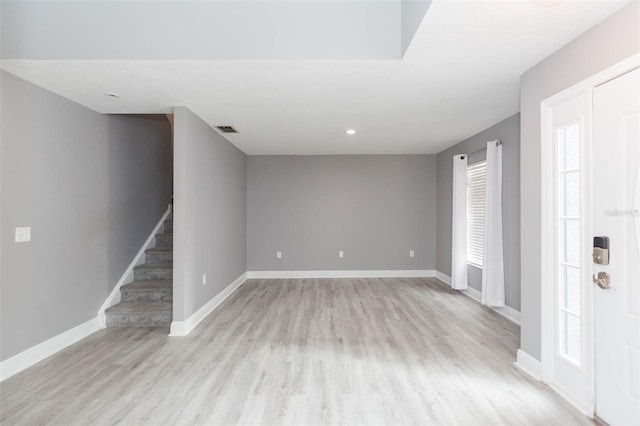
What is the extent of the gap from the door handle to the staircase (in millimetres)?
4079

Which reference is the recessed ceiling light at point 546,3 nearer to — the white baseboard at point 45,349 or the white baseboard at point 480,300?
the white baseboard at point 480,300

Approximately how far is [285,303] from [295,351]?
1.70 metres

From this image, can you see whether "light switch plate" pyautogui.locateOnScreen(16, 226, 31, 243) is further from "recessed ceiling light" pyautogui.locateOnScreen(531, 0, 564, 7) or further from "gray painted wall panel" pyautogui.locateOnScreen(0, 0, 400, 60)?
"recessed ceiling light" pyautogui.locateOnScreen(531, 0, 564, 7)

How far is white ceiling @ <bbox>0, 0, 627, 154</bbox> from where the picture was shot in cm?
202

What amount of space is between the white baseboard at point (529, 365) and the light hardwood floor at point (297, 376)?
0.08m

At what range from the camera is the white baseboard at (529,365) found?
257cm

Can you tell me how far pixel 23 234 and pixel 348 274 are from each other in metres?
5.07

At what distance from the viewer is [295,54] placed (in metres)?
2.47

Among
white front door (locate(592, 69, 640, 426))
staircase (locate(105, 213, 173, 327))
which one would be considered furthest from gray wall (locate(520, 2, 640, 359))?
staircase (locate(105, 213, 173, 327))

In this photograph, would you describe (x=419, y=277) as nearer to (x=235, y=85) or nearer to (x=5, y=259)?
(x=235, y=85)

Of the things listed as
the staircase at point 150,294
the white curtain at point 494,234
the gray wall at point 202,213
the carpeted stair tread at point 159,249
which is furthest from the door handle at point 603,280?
the carpeted stair tread at point 159,249

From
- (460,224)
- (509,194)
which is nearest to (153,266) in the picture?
(460,224)

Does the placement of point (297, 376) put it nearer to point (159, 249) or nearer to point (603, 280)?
point (603, 280)

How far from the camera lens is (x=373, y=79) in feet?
9.33
